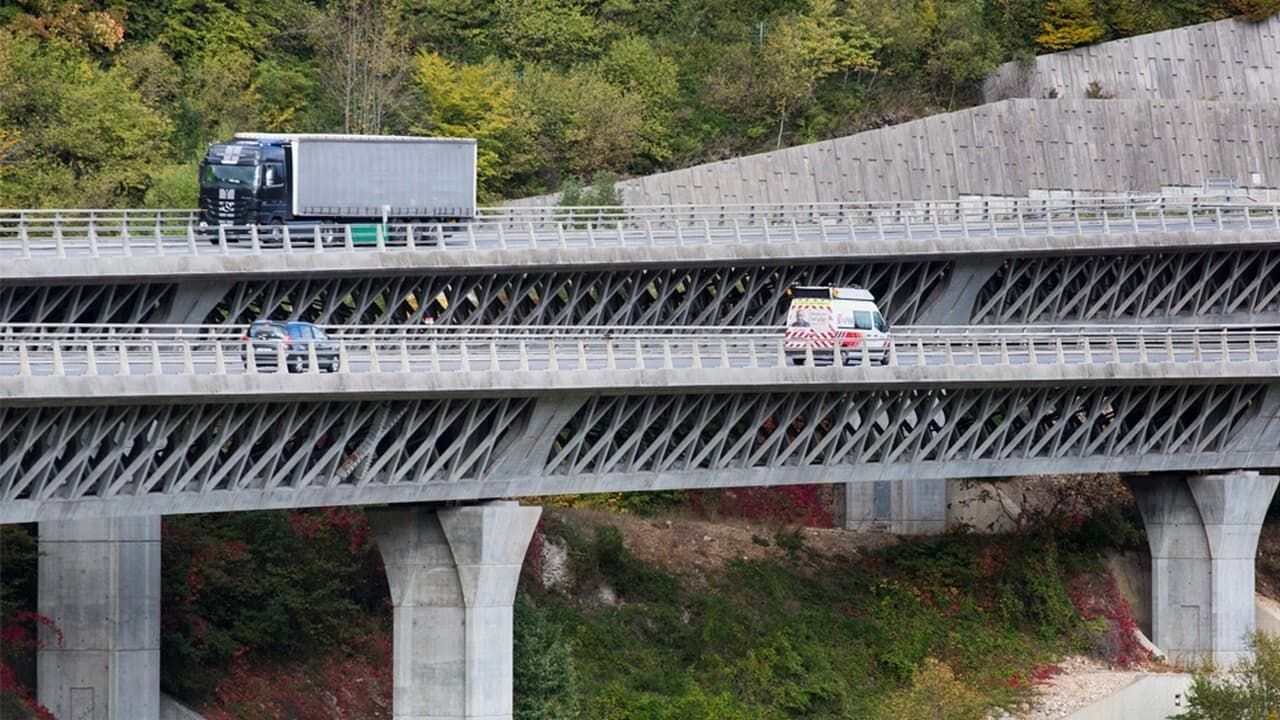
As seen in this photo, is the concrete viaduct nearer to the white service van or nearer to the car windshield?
the white service van

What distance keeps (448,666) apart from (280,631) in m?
7.27

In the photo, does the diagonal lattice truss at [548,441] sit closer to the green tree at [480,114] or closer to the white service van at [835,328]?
the white service van at [835,328]

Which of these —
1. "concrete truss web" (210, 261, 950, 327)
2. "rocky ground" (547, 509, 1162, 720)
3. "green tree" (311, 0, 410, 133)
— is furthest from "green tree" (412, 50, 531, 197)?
"rocky ground" (547, 509, 1162, 720)

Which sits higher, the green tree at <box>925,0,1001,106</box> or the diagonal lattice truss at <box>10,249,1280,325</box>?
the green tree at <box>925,0,1001,106</box>

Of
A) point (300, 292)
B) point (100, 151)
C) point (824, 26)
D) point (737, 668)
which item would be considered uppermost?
point (824, 26)

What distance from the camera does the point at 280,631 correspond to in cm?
6994

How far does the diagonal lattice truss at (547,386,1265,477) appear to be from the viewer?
6681 centimetres

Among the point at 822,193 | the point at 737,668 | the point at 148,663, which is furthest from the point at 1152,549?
the point at 148,663

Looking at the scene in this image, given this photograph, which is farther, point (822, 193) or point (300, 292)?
point (822, 193)

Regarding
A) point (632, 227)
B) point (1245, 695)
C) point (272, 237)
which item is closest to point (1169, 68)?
point (632, 227)

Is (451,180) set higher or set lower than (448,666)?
higher

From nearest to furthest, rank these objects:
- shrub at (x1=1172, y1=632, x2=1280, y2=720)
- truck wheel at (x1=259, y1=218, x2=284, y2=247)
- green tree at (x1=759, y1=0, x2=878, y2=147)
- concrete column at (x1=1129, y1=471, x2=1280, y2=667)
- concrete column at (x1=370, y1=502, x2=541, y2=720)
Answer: concrete column at (x1=370, y1=502, x2=541, y2=720), shrub at (x1=1172, y1=632, x2=1280, y2=720), truck wheel at (x1=259, y1=218, x2=284, y2=247), concrete column at (x1=1129, y1=471, x2=1280, y2=667), green tree at (x1=759, y1=0, x2=878, y2=147)

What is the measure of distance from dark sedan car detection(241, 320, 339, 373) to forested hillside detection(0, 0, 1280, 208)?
2293 cm

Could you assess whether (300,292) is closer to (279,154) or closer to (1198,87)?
(279,154)
